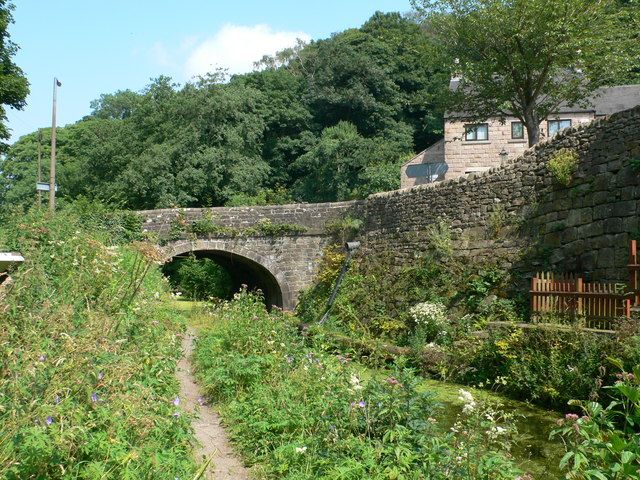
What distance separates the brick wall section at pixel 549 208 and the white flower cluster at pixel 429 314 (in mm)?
1402

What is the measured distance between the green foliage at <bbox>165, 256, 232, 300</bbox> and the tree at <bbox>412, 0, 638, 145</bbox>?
46.0ft

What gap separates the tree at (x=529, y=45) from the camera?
55.6 ft

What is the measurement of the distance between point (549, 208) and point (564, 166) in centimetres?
83

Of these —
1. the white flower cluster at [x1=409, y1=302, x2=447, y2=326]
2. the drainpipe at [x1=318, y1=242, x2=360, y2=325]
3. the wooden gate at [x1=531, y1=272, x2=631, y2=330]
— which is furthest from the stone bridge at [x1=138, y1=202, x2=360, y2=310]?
the wooden gate at [x1=531, y1=272, x2=631, y2=330]

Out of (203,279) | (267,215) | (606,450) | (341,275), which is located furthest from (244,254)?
(606,450)

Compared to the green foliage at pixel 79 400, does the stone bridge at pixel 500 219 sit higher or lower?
higher

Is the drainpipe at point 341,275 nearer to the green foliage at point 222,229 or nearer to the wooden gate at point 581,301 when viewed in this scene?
the green foliage at point 222,229

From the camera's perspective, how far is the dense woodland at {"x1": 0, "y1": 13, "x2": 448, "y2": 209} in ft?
101

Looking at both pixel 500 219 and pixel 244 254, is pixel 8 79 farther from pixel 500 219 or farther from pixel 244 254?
pixel 500 219

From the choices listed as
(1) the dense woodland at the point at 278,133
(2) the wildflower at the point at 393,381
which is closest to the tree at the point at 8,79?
(1) the dense woodland at the point at 278,133

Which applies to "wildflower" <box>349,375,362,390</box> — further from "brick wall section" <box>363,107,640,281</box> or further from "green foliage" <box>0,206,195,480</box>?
"brick wall section" <box>363,107,640,281</box>

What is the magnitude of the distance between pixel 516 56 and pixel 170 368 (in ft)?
47.5

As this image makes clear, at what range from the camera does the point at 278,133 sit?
39594 millimetres

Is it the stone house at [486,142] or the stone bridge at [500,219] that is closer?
the stone bridge at [500,219]
